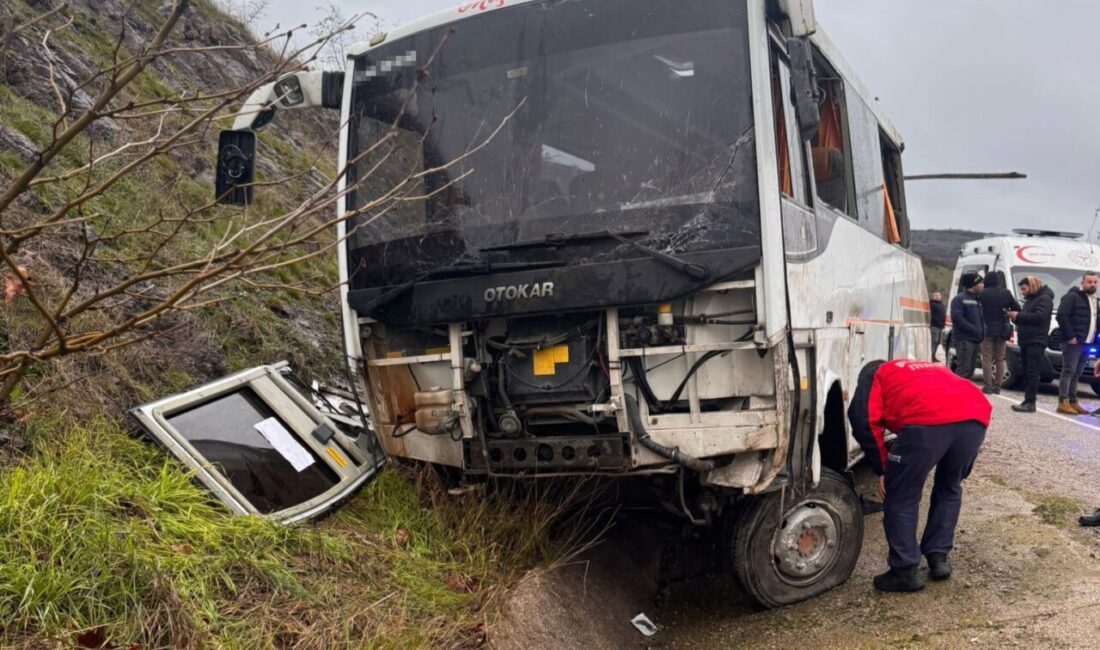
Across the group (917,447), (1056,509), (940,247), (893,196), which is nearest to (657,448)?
(917,447)

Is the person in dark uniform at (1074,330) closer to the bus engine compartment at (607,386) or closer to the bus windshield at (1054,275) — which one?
the bus windshield at (1054,275)

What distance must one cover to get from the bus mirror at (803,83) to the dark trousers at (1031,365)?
325 inches

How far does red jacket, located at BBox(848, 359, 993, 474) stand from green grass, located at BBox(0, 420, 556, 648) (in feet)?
5.90

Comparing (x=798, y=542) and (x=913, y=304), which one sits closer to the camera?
(x=798, y=542)

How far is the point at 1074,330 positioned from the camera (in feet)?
37.1

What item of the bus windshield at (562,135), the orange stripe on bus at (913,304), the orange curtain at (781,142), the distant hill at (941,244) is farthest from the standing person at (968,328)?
the distant hill at (941,244)

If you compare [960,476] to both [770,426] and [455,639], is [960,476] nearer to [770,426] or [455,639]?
[770,426]

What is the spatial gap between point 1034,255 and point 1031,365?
5.08 metres

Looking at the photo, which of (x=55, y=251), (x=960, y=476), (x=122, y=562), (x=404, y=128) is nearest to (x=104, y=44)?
(x=55, y=251)

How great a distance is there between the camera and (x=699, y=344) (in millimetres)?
4359

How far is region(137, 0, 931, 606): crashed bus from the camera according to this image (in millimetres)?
4312

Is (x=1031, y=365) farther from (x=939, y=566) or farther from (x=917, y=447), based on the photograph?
(x=917, y=447)

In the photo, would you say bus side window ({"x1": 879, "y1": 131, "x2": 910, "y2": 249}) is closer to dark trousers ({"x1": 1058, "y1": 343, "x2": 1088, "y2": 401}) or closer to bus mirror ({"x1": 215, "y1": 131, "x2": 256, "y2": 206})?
dark trousers ({"x1": 1058, "y1": 343, "x2": 1088, "y2": 401})

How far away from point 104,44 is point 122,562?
880 centimetres
